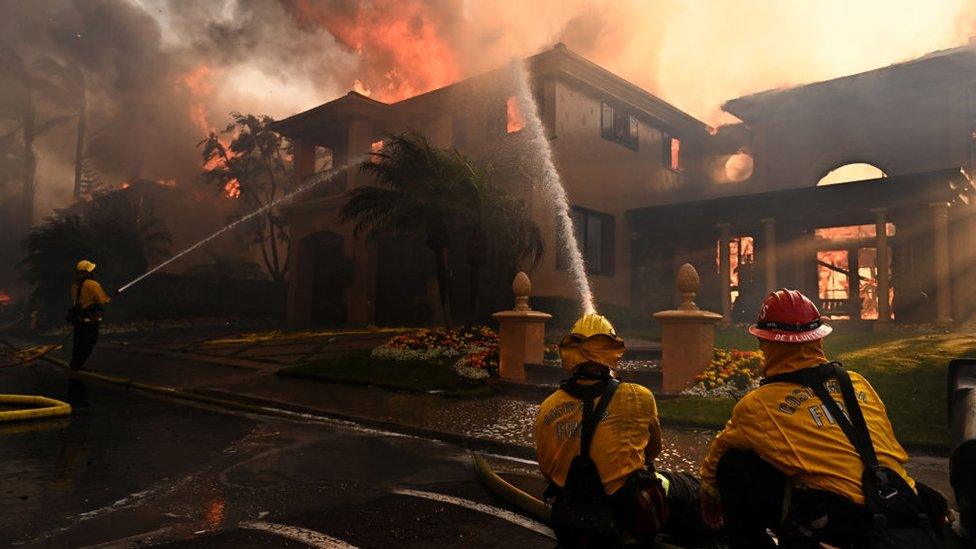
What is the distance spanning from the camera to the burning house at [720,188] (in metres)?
18.5

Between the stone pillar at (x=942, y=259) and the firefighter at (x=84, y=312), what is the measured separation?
19.2 metres

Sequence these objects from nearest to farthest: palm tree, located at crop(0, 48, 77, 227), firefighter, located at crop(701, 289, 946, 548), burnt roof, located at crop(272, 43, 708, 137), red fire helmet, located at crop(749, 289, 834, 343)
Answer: firefighter, located at crop(701, 289, 946, 548), red fire helmet, located at crop(749, 289, 834, 343), burnt roof, located at crop(272, 43, 708, 137), palm tree, located at crop(0, 48, 77, 227)

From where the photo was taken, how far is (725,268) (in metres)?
20.3

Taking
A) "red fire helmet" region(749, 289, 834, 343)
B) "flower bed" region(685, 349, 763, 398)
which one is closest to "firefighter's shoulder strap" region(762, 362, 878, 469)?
"red fire helmet" region(749, 289, 834, 343)

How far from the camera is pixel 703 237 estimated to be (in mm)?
22484

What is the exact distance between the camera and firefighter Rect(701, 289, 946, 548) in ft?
7.91

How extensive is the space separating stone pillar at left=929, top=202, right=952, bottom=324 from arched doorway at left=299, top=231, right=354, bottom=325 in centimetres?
1841

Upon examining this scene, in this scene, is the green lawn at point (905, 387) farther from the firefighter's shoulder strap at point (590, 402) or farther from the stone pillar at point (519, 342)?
the firefighter's shoulder strap at point (590, 402)

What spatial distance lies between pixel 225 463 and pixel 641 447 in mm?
4647

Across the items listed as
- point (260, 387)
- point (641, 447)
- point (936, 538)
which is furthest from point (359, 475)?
point (260, 387)

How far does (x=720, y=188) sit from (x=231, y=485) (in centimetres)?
2389

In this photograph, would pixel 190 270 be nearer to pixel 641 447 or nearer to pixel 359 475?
pixel 359 475

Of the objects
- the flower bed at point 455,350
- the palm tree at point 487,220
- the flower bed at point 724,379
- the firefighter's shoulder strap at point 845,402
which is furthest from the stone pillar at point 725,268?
the firefighter's shoulder strap at point 845,402

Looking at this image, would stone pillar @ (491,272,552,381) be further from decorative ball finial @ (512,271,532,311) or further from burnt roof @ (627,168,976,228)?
burnt roof @ (627,168,976,228)
